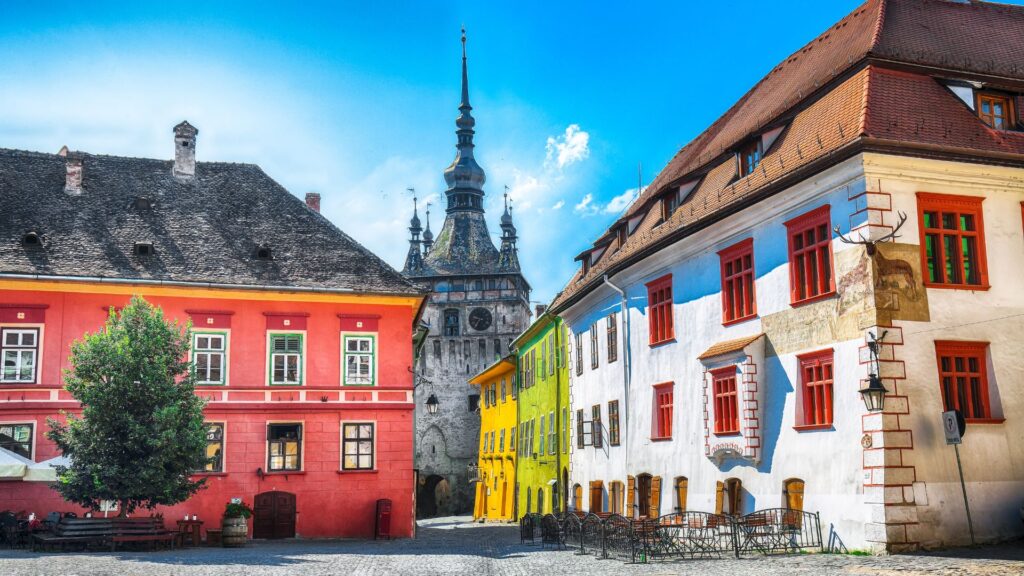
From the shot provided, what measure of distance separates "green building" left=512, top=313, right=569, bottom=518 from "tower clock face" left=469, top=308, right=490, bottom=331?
1354 inches

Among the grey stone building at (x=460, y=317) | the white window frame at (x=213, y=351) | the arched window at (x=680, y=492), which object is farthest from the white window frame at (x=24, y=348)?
the grey stone building at (x=460, y=317)

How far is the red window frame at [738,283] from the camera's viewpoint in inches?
830

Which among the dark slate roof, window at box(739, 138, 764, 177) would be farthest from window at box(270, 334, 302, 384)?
window at box(739, 138, 764, 177)

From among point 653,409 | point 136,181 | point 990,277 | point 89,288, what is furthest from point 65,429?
point 990,277

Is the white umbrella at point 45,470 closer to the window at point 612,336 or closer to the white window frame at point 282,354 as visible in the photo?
the white window frame at point 282,354

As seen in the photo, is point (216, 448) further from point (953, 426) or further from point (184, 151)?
point (953, 426)

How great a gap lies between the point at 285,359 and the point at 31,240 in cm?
748

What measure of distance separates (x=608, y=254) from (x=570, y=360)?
5089 millimetres

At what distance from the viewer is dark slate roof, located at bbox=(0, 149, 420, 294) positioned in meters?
28.6

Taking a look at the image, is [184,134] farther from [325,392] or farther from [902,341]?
[902,341]

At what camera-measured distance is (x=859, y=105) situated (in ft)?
60.1

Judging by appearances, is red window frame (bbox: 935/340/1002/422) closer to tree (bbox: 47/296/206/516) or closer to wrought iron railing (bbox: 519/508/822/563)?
wrought iron railing (bbox: 519/508/822/563)

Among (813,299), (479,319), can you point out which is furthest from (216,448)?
(479,319)

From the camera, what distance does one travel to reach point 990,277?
702 inches
